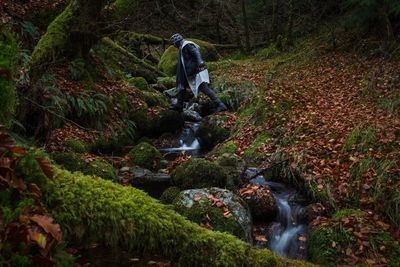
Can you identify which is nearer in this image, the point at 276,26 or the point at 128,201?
the point at 128,201

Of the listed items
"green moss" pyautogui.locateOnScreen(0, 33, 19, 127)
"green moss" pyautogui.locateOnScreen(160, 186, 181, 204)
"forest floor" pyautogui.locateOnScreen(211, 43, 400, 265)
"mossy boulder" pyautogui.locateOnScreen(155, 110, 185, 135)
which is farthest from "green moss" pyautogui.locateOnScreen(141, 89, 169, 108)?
"green moss" pyautogui.locateOnScreen(0, 33, 19, 127)

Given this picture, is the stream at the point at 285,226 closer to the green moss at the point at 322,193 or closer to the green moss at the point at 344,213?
the green moss at the point at 322,193

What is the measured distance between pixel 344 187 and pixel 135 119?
5405 mm

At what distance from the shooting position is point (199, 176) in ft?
20.5

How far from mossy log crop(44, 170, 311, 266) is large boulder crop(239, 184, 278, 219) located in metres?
3.20

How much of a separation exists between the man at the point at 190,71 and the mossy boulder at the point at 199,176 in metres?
4.46

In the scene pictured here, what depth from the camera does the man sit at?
414 inches

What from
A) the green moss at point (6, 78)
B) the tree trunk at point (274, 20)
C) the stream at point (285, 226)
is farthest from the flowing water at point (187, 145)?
the tree trunk at point (274, 20)

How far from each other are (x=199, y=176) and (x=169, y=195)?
0.61m

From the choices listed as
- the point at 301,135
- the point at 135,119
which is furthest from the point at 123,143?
the point at 301,135

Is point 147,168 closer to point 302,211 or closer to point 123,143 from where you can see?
point 123,143

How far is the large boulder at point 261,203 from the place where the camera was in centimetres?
589

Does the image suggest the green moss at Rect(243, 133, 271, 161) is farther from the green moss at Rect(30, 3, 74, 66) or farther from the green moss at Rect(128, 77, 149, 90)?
the green moss at Rect(128, 77, 149, 90)

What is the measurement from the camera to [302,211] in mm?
5977
